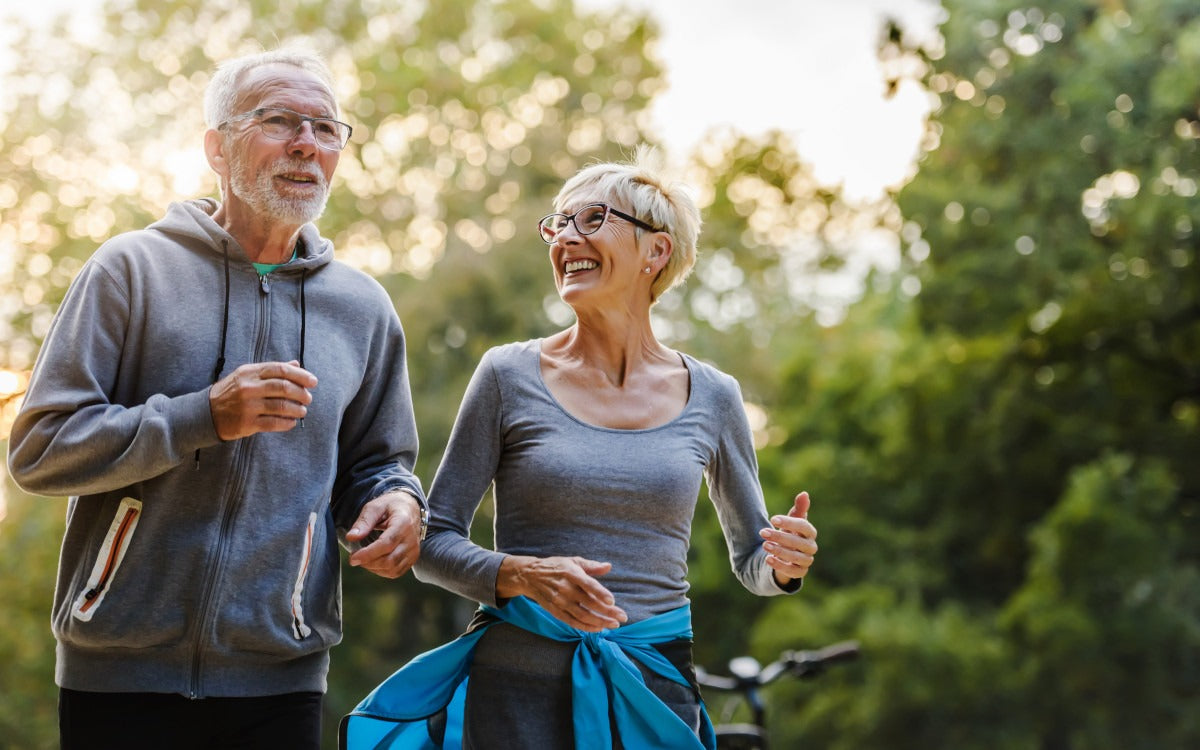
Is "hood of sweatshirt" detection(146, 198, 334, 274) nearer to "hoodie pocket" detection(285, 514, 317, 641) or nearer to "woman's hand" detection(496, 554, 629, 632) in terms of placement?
"hoodie pocket" detection(285, 514, 317, 641)

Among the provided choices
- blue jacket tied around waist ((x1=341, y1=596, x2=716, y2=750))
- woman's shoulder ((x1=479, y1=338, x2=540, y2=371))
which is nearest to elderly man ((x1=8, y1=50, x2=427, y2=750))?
blue jacket tied around waist ((x1=341, y1=596, x2=716, y2=750))

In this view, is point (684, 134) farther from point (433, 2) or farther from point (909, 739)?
point (909, 739)

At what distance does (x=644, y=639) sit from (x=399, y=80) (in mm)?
16017

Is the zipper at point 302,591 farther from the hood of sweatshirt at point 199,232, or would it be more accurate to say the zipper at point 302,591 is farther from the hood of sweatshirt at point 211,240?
the hood of sweatshirt at point 199,232

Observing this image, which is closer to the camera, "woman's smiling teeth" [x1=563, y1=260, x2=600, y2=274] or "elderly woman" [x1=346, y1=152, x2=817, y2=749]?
"elderly woman" [x1=346, y1=152, x2=817, y2=749]

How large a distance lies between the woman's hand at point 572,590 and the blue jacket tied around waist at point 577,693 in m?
0.14

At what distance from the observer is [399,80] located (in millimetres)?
17656

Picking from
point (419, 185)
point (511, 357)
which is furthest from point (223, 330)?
point (419, 185)

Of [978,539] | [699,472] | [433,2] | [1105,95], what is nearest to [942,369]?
[978,539]

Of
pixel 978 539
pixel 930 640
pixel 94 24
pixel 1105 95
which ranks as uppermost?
pixel 94 24

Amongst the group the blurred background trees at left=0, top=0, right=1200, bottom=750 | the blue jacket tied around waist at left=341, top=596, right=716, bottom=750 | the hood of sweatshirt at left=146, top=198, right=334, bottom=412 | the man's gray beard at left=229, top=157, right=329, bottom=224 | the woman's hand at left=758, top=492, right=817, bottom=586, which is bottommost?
the blue jacket tied around waist at left=341, top=596, right=716, bottom=750

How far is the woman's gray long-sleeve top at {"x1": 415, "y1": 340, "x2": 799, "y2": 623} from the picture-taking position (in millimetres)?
2443

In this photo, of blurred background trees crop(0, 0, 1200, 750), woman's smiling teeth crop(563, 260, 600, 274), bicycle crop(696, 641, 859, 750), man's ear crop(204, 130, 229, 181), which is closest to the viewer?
man's ear crop(204, 130, 229, 181)

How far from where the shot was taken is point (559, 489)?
2443 mm
